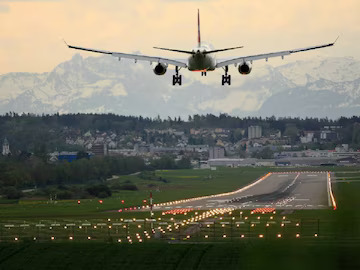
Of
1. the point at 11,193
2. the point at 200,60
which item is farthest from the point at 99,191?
the point at 200,60

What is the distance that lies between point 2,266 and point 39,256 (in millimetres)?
3379

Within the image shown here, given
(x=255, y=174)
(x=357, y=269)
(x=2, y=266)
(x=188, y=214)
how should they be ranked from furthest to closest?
(x=255, y=174), (x=188, y=214), (x=2, y=266), (x=357, y=269)

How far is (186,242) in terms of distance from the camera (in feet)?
180

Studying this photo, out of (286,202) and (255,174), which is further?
(255,174)

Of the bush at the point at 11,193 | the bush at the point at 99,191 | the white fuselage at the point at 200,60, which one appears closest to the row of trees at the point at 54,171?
the bush at the point at 11,193

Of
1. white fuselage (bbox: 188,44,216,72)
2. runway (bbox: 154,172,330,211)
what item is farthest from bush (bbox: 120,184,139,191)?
white fuselage (bbox: 188,44,216,72)

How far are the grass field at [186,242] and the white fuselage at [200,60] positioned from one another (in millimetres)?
12789

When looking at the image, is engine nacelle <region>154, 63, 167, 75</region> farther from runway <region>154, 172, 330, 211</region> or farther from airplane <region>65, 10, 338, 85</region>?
runway <region>154, 172, 330, 211</region>

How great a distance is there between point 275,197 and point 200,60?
5203 cm

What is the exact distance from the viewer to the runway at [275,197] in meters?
94.0

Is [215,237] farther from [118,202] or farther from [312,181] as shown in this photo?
[312,181]

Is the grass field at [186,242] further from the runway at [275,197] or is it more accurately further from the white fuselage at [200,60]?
the white fuselage at [200,60]

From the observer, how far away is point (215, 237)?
59.0 m

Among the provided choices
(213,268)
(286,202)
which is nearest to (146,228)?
(213,268)
